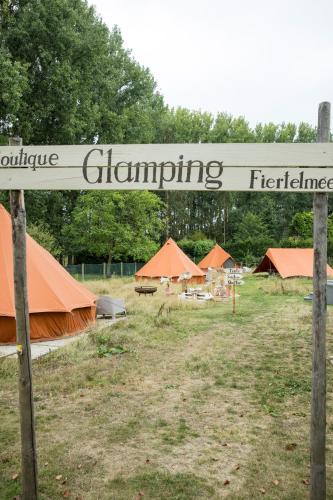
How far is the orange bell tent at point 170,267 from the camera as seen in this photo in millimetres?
25344

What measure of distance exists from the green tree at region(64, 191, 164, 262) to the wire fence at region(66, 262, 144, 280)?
1.47 m

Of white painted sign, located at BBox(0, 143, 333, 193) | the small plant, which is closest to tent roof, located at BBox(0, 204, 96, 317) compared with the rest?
the small plant

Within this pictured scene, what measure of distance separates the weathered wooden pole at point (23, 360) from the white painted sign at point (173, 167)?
0.94 feet

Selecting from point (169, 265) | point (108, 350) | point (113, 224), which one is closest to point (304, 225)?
point (113, 224)

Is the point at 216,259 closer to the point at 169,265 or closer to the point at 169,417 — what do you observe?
the point at 169,265

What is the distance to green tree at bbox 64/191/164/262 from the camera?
30656mm

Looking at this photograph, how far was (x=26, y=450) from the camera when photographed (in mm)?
3818

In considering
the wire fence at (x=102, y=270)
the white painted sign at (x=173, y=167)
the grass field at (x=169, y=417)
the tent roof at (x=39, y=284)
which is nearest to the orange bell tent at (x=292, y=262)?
the wire fence at (x=102, y=270)

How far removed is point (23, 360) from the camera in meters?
3.82

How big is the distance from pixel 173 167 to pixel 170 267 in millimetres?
21941

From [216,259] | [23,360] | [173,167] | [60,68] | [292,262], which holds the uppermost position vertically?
[60,68]

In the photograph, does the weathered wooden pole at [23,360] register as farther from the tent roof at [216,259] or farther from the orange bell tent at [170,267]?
the tent roof at [216,259]

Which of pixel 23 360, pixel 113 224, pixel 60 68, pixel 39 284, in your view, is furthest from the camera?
pixel 113 224

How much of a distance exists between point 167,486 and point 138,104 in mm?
33783
